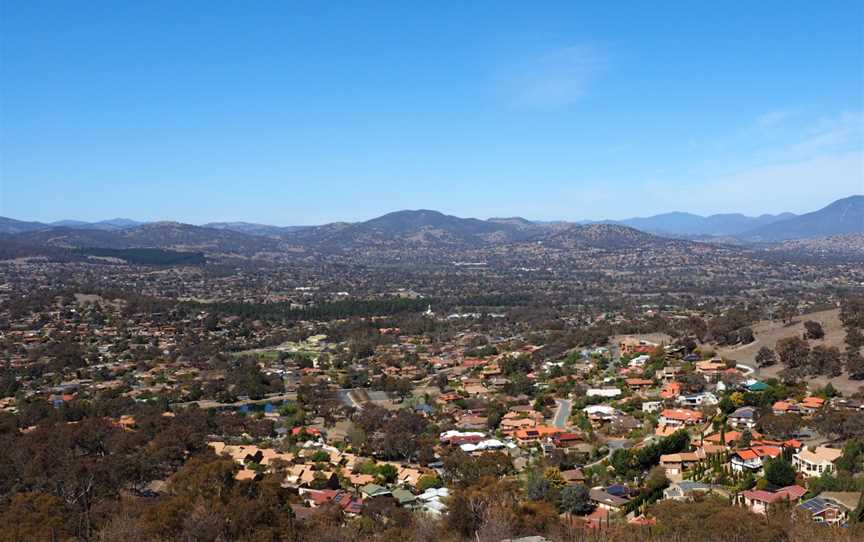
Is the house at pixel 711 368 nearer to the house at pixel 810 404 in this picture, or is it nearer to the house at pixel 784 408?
the house at pixel 810 404

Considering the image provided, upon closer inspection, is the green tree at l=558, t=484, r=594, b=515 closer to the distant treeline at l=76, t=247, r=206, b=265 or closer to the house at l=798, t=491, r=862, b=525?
the house at l=798, t=491, r=862, b=525

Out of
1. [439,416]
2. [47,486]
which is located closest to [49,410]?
[47,486]

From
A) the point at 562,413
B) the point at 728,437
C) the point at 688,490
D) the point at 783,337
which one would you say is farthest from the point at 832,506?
the point at 783,337

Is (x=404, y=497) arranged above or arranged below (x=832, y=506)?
below

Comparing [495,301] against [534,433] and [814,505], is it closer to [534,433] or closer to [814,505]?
[534,433]

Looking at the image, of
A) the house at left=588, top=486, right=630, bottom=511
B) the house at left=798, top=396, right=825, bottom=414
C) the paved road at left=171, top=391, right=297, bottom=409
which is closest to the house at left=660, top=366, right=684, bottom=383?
the house at left=798, top=396, right=825, bottom=414

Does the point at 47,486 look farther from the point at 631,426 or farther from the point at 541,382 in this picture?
the point at 541,382

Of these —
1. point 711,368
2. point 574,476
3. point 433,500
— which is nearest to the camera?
point 433,500
